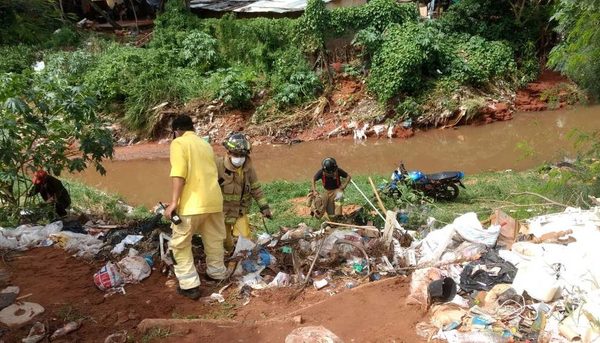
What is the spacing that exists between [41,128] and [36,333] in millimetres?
2914

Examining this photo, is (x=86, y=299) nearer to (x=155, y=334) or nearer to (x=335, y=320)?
(x=155, y=334)

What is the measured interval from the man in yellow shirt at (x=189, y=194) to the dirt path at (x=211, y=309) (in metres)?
0.25

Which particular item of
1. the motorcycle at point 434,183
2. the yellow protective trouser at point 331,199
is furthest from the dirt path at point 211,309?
the motorcycle at point 434,183

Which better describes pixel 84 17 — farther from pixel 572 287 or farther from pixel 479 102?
pixel 572 287

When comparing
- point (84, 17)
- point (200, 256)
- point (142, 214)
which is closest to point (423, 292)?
point (200, 256)

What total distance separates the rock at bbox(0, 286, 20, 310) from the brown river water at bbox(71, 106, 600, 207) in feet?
22.5

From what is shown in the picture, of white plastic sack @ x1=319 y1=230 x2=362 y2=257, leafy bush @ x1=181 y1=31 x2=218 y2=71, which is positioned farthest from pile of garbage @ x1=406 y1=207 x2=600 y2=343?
leafy bush @ x1=181 y1=31 x2=218 y2=71

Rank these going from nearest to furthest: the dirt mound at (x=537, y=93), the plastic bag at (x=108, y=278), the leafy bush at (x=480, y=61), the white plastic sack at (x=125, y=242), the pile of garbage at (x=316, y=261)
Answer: the plastic bag at (x=108, y=278), the pile of garbage at (x=316, y=261), the white plastic sack at (x=125, y=242), the leafy bush at (x=480, y=61), the dirt mound at (x=537, y=93)

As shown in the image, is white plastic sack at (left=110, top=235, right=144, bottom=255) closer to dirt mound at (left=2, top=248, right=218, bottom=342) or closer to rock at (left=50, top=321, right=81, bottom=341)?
dirt mound at (left=2, top=248, right=218, bottom=342)

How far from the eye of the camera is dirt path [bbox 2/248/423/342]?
3787mm

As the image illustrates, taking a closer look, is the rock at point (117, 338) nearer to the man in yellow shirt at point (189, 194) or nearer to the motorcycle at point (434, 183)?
the man in yellow shirt at point (189, 194)

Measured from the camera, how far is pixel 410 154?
44.4 ft

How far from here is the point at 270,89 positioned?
16.0m

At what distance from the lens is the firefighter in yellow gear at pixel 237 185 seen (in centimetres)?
505
